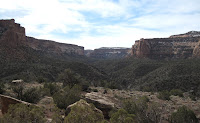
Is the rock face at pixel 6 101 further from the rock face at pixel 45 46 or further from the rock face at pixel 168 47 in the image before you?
the rock face at pixel 168 47

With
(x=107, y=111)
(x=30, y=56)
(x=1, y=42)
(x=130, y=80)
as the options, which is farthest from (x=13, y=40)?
(x=107, y=111)

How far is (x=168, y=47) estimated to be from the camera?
82.4 metres

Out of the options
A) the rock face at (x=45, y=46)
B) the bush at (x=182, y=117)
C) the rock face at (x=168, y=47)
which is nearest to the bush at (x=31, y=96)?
the bush at (x=182, y=117)

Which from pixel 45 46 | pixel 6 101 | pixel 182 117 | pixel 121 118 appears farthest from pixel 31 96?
pixel 45 46

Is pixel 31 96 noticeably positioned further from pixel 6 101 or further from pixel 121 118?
pixel 121 118

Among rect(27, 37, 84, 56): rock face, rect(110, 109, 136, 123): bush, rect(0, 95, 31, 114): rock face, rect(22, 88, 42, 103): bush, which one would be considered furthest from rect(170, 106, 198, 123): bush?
rect(27, 37, 84, 56): rock face

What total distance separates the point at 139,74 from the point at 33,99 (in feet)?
127

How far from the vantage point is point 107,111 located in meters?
9.30

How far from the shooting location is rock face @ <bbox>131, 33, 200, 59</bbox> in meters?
73.2

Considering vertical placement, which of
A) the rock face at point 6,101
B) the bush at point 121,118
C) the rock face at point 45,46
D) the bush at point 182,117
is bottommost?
the bush at point 182,117

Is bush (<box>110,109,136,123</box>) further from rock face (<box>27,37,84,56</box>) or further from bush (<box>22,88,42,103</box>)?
rock face (<box>27,37,84,56</box>)

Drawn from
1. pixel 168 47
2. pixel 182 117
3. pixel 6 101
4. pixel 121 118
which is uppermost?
pixel 168 47

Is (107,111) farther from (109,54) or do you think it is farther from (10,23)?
(109,54)

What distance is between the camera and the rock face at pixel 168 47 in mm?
73250
